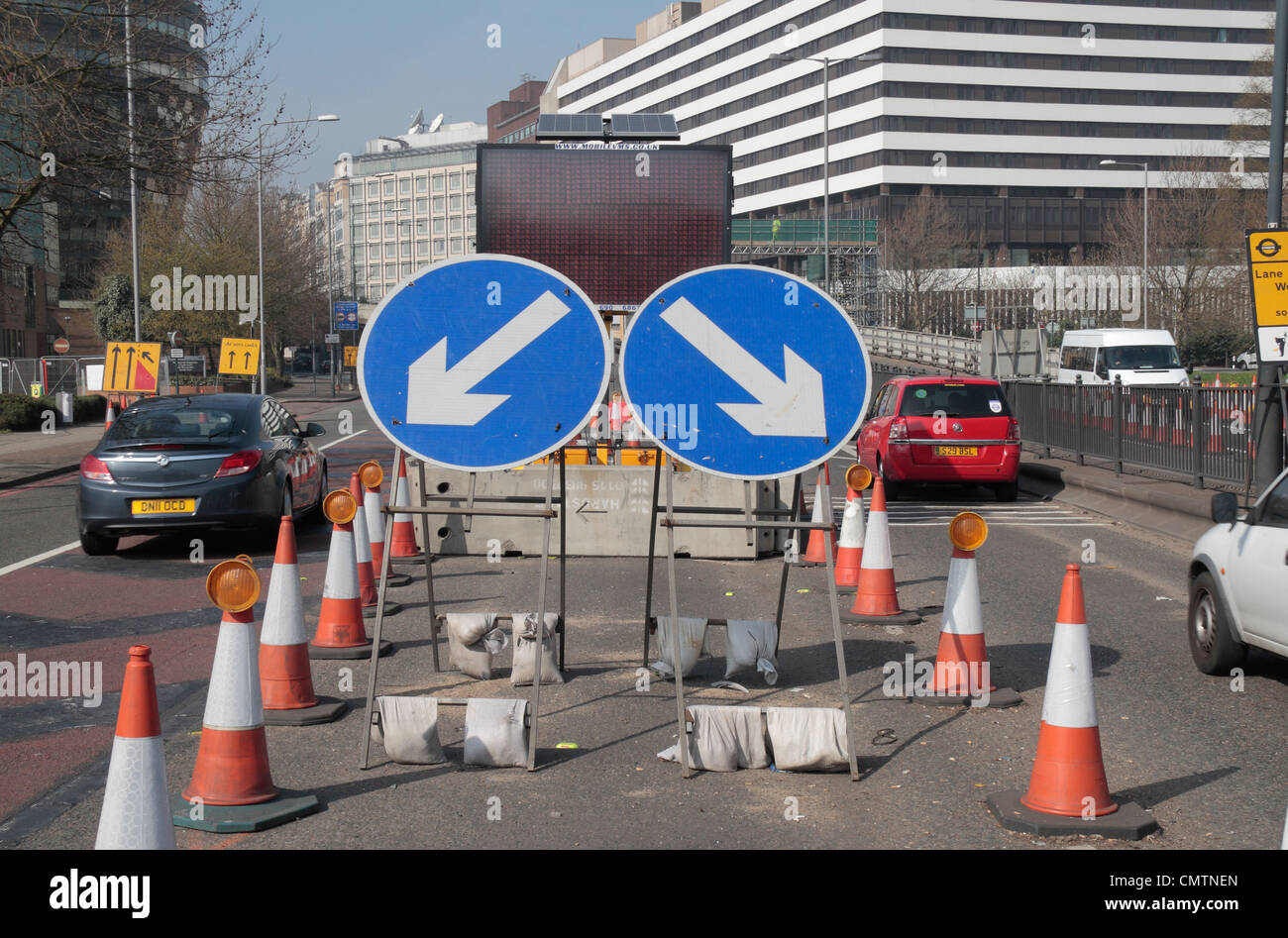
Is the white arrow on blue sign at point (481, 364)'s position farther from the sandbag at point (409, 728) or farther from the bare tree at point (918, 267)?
the bare tree at point (918, 267)

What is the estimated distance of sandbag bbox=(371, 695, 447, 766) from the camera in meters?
5.78

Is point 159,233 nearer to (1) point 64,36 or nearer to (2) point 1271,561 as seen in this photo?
(1) point 64,36

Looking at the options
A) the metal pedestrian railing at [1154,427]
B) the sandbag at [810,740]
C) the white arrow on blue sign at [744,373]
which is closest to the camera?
the sandbag at [810,740]

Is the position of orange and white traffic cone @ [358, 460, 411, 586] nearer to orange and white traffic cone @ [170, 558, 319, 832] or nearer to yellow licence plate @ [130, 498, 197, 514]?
yellow licence plate @ [130, 498, 197, 514]

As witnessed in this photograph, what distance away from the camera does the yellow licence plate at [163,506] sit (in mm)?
12281

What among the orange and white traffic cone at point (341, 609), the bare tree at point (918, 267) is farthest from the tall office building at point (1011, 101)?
the orange and white traffic cone at point (341, 609)

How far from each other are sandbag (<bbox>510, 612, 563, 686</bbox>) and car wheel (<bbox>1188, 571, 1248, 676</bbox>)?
3698 millimetres

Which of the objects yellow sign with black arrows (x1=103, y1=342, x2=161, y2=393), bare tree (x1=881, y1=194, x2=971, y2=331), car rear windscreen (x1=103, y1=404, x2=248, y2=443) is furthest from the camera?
bare tree (x1=881, y1=194, x2=971, y2=331)

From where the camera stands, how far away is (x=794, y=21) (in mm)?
94250

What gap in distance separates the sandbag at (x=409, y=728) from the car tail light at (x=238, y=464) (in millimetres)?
7253
